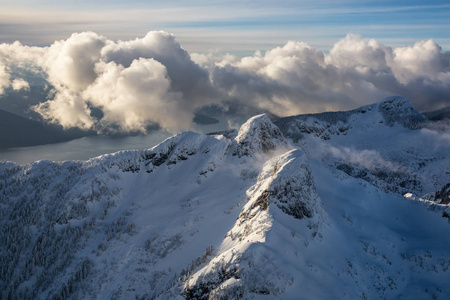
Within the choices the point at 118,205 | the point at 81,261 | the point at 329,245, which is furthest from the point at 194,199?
the point at 329,245

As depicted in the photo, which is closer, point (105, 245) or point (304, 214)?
point (304, 214)

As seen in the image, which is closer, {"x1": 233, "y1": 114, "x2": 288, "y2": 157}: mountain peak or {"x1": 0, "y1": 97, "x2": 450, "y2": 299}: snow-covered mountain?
{"x1": 0, "y1": 97, "x2": 450, "y2": 299}: snow-covered mountain

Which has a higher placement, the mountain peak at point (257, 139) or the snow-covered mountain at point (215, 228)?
the mountain peak at point (257, 139)

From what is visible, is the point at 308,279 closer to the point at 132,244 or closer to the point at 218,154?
the point at 132,244

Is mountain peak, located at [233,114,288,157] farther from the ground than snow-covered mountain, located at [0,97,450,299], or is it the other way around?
mountain peak, located at [233,114,288,157]

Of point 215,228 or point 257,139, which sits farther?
point 257,139
